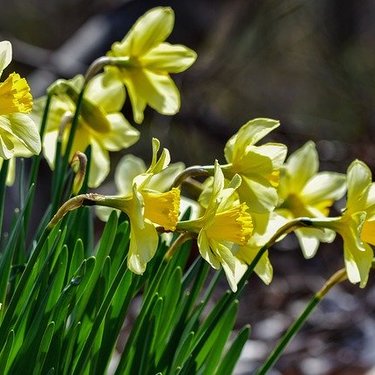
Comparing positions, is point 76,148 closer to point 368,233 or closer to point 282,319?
point 368,233

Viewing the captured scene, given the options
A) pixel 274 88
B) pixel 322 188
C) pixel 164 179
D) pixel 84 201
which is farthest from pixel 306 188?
pixel 274 88

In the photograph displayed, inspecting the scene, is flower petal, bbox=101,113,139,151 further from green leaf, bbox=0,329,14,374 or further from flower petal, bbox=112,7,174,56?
green leaf, bbox=0,329,14,374

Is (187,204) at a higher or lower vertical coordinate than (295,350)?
higher

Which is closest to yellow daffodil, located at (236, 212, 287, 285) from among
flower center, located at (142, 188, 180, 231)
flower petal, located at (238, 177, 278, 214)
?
flower petal, located at (238, 177, 278, 214)

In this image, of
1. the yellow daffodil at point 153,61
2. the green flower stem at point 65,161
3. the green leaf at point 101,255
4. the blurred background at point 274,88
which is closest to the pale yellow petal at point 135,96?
the yellow daffodil at point 153,61

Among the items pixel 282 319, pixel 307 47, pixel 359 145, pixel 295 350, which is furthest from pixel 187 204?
pixel 307 47
